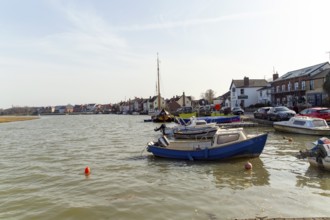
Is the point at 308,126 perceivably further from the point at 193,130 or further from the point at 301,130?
the point at 193,130

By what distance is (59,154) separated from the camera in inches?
1019

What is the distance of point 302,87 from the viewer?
57781 mm

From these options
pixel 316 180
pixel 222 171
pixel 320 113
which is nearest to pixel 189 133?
pixel 222 171

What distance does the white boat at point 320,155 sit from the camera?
1508 cm

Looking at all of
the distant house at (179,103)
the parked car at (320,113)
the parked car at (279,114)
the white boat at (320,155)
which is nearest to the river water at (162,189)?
the white boat at (320,155)

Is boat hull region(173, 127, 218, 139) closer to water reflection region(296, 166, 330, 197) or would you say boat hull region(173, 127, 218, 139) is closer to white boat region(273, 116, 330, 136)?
white boat region(273, 116, 330, 136)

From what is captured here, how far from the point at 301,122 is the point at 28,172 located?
2506 cm

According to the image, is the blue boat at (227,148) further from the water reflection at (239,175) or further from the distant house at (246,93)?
the distant house at (246,93)

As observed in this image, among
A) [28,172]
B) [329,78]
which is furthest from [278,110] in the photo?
[28,172]

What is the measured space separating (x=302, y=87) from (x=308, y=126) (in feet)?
100

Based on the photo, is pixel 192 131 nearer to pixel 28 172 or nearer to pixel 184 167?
pixel 184 167

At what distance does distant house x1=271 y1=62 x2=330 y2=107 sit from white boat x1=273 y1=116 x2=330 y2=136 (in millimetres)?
22078

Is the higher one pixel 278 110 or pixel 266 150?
pixel 278 110

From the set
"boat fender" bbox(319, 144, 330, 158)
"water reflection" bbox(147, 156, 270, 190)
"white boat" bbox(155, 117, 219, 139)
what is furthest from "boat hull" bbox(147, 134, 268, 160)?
"white boat" bbox(155, 117, 219, 139)
